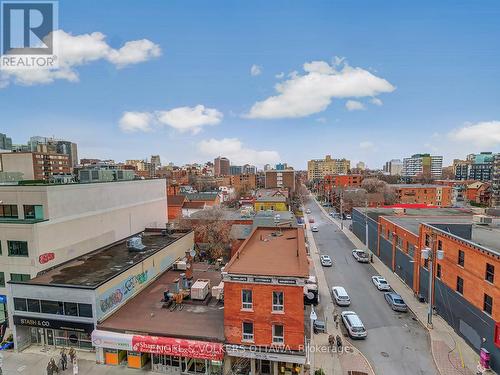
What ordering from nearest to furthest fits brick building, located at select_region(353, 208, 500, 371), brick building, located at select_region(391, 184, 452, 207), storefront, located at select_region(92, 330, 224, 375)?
storefront, located at select_region(92, 330, 224, 375) < brick building, located at select_region(353, 208, 500, 371) < brick building, located at select_region(391, 184, 452, 207)

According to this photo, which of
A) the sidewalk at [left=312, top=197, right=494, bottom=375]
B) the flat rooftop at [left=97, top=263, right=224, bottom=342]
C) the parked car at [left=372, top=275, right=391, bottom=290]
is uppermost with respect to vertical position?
the flat rooftop at [left=97, top=263, right=224, bottom=342]

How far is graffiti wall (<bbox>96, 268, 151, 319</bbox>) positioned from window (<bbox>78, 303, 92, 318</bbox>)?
571 mm

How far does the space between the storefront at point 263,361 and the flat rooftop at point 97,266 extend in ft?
37.5

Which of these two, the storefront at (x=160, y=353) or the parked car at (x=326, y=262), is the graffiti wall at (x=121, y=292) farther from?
the parked car at (x=326, y=262)

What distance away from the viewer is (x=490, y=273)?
2108cm

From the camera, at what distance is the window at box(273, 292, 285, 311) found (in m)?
19.1

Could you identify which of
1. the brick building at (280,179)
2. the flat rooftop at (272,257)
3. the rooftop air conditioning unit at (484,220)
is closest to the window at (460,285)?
the flat rooftop at (272,257)

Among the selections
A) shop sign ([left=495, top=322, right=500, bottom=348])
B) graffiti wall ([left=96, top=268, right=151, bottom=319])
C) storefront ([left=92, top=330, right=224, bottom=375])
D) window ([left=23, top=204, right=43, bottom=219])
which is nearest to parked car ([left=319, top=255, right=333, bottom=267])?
shop sign ([left=495, top=322, right=500, bottom=348])

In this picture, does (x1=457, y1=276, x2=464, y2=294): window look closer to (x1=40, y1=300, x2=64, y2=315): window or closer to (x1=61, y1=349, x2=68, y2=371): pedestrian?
(x1=61, y1=349, x2=68, y2=371): pedestrian

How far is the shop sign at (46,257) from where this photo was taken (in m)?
25.4

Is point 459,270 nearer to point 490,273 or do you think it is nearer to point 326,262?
point 490,273

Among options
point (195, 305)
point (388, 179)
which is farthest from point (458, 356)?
point (388, 179)

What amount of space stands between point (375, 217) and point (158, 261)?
3790 cm

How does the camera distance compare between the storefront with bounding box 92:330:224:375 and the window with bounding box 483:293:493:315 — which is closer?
the storefront with bounding box 92:330:224:375
